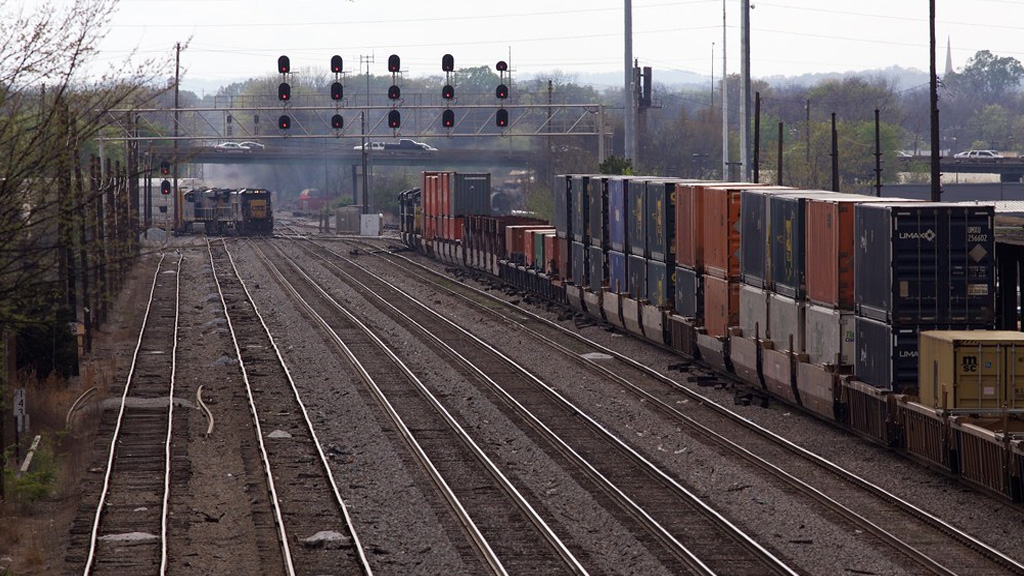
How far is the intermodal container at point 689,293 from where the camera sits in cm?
3030

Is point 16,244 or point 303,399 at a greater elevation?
point 16,244

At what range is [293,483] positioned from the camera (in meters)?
19.7

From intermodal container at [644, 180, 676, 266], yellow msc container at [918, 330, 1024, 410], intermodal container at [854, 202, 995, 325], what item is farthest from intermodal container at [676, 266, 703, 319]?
yellow msc container at [918, 330, 1024, 410]

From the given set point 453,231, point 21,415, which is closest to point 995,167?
point 453,231

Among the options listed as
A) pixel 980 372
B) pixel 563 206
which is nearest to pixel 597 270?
pixel 563 206

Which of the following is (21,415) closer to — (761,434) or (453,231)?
(761,434)

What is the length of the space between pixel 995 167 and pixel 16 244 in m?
123

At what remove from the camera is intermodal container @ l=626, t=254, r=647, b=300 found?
3434 cm

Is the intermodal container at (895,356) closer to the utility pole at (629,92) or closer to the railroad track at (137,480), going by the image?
the railroad track at (137,480)

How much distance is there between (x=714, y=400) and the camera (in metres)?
26.5

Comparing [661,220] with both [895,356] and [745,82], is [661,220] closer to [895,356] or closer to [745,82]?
[895,356]

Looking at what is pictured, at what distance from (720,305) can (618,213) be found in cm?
840

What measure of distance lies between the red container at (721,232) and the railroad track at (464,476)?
680 centimetres

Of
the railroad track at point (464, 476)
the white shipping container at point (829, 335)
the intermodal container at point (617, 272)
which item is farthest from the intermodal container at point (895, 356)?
the intermodal container at point (617, 272)
